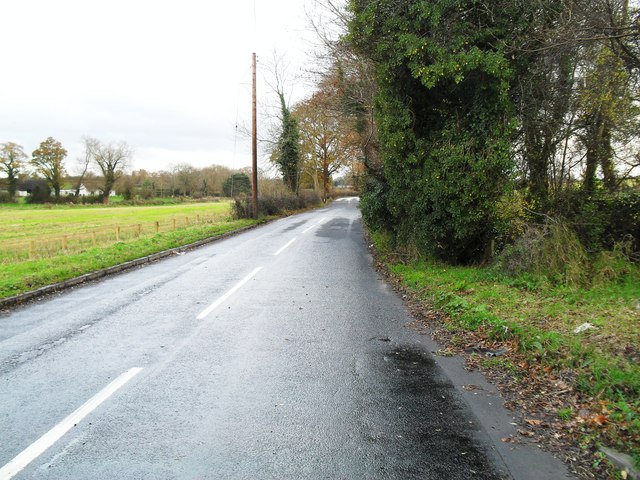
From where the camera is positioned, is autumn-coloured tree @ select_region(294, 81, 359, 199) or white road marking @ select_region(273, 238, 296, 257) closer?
white road marking @ select_region(273, 238, 296, 257)

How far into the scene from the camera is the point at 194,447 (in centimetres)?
345

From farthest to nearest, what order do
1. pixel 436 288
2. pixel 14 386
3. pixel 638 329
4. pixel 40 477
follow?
pixel 436 288 → pixel 638 329 → pixel 14 386 → pixel 40 477

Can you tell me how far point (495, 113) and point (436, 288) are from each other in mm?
3868

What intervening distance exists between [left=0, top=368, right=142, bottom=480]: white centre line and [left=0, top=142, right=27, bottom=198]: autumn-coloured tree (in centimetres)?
8201

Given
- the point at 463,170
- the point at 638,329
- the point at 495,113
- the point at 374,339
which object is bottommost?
the point at 374,339

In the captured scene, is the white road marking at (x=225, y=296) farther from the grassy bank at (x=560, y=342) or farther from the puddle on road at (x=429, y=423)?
the grassy bank at (x=560, y=342)

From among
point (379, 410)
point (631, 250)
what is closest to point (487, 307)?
point (379, 410)

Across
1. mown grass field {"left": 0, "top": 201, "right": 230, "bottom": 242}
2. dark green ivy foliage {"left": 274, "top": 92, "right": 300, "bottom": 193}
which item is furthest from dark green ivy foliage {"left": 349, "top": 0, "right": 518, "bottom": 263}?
dark green ivy foliage {"left": 274, "top": 92, "right": 300, "bottom": 193}

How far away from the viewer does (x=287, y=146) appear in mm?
39500

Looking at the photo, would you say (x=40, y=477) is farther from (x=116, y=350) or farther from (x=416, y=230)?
(x=416, y=230)

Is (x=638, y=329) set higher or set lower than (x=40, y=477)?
higher

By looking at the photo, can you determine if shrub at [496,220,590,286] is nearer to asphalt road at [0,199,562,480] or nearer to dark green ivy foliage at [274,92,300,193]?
asphalt road at [0,199,562,480]

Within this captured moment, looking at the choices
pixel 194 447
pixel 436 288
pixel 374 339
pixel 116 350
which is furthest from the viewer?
pixel 436 288

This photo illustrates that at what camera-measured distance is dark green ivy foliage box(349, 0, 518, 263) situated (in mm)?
8734
